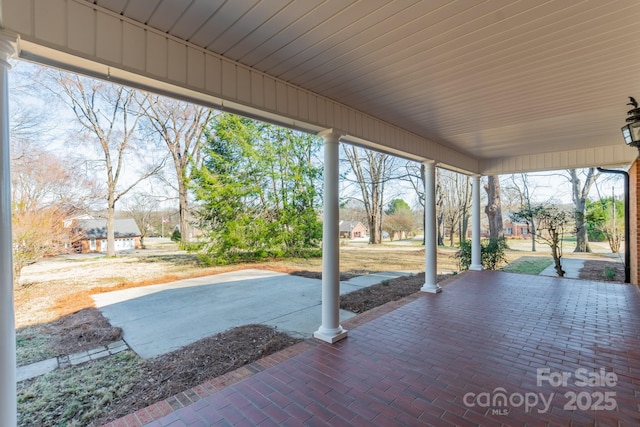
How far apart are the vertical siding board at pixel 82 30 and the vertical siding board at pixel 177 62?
436 millimetres

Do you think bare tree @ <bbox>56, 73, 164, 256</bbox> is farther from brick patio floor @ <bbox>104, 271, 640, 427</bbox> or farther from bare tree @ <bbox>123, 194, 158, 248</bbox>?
brick patio floor @ <bbox>104, 271, 640, 427</bbox>

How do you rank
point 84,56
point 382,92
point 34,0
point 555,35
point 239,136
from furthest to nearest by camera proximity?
1. point 239,136
2. point 382,92
3. point 555,35
4. point 84,56
5. point 34,0

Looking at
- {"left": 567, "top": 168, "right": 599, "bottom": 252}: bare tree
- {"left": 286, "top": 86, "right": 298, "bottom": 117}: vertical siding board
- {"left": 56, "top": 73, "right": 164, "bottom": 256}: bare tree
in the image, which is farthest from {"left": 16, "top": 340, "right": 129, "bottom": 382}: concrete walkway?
{"left": 567, "top": 168, "right": 599, "bottom": 252}: bare tree

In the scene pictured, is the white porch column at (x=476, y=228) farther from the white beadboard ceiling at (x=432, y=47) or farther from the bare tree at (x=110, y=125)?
the bare tree at (x=110, y=125)

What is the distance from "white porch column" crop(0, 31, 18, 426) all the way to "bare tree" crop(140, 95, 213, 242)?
33.8 ft

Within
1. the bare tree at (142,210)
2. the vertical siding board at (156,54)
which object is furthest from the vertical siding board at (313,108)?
the bare tree at (142,210)

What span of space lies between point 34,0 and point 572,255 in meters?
15.6

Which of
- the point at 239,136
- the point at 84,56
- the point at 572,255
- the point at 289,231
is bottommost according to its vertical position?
the point at 572,255

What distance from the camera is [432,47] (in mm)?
2232

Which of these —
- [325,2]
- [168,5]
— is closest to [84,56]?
[168,5]

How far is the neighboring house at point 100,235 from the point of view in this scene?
28.3 feet

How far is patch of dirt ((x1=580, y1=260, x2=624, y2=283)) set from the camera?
22.7ft

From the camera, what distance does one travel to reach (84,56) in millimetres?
1744

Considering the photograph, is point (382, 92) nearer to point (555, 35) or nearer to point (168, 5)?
point (555, 35)
